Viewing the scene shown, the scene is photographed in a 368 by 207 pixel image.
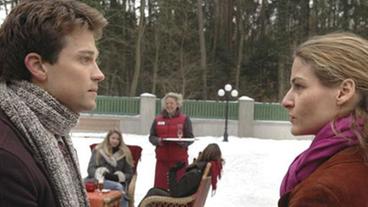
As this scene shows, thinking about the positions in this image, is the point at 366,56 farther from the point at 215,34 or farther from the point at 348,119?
the point at 215,34

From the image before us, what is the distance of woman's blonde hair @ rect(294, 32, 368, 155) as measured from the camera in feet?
5.05

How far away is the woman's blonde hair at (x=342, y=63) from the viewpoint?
154 centimetres

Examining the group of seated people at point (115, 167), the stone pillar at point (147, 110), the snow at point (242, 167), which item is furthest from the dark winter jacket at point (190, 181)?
the stone pillar at point (147, 110)

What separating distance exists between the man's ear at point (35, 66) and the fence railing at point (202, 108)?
19.4 m

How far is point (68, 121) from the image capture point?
157 centimetres

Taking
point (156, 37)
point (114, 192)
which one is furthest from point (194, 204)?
point (156, 37)

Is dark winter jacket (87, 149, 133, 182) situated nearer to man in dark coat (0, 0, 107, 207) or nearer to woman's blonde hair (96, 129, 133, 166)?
woman's blonde hair (96, 129, 133, 166)

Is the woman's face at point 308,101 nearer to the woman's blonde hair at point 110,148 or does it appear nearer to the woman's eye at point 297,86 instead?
the woman's eye at point 297,86

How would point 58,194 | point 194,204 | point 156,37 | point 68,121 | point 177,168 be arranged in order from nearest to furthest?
1. point 58,194
2. point 68,121
3. point 194,204
4. point 177,168
5. point 156,37

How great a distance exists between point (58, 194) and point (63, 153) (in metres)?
0.24

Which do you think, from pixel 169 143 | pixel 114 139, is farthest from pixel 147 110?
pixel 114 139

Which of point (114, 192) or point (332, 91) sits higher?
point (332, 91)

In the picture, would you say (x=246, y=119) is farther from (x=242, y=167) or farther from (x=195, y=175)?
(x=195, y=175)

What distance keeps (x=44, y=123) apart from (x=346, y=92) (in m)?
0.83
